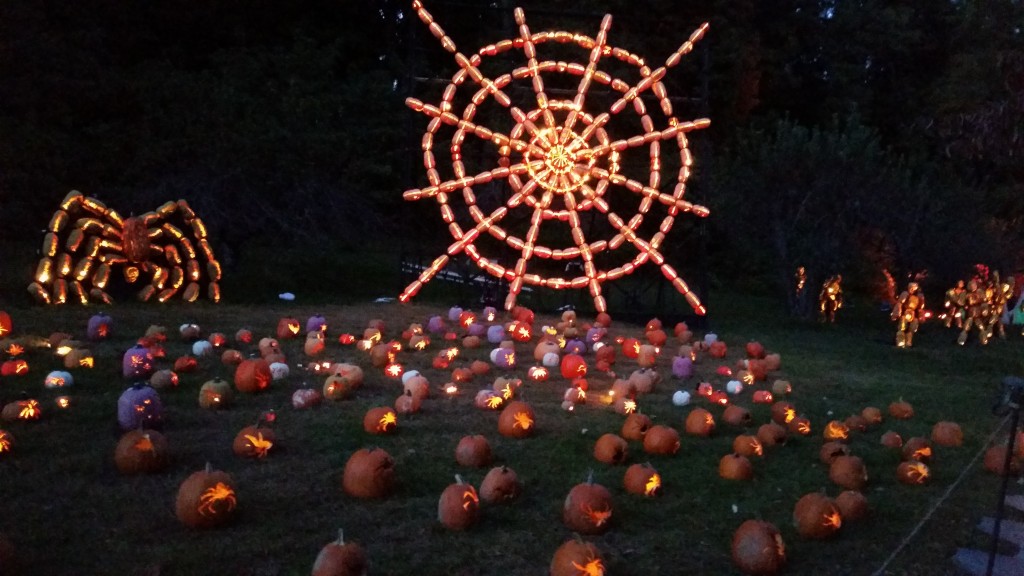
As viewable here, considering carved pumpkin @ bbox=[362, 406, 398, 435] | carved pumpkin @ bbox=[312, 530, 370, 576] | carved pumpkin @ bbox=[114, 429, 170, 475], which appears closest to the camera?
carved pumpkin @ bbox=[312, 530, 370, 576]

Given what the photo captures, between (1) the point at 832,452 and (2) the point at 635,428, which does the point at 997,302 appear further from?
(2) the point at 635,428

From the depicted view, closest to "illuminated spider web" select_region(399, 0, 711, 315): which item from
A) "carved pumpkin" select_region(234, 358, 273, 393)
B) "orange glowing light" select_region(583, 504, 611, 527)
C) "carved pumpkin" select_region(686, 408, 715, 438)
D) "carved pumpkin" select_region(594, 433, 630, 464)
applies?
"carved pumpkin" select_region(234, 358, 273, 393)

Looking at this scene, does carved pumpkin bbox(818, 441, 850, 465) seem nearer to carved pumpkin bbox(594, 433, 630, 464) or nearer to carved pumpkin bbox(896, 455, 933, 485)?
carved pumpkin bbox(896, 455, 933, 485)

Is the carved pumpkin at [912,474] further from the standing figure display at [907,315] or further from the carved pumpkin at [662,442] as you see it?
the standing figure display at [907,315]

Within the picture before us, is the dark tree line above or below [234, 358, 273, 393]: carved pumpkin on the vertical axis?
above

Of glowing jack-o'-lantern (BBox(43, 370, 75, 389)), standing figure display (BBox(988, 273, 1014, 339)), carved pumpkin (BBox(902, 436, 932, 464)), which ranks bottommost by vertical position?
glowing jack-o'-lantern (BBox(43, 370, 75, 389))

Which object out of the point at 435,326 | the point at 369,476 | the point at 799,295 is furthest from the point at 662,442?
the point at 799,295

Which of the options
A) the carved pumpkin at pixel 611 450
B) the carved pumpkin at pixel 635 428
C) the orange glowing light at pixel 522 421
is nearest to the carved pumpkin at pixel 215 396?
the orange glowing light at pixel 522 421

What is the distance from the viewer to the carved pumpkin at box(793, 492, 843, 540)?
5066mm

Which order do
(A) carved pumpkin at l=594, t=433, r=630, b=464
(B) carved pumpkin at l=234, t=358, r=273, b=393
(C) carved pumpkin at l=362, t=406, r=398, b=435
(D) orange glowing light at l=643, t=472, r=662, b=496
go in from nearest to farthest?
(D) orange glowing light at l=643, t=472, r=662, b=496
(A) carved pumpkin at l=594, t=433, r=630, b=464
(C) carved pumpkin at l=362, t=406, r=398, b=435
(B) carved pumpkin at l=234, t=358, r=273, b=393

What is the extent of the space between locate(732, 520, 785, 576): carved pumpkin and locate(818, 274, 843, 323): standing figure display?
13416 mm

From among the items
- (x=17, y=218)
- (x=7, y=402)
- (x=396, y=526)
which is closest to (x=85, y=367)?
(x=7, y=402)

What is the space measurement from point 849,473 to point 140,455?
15.3 ft

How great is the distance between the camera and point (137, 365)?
25.9ft
